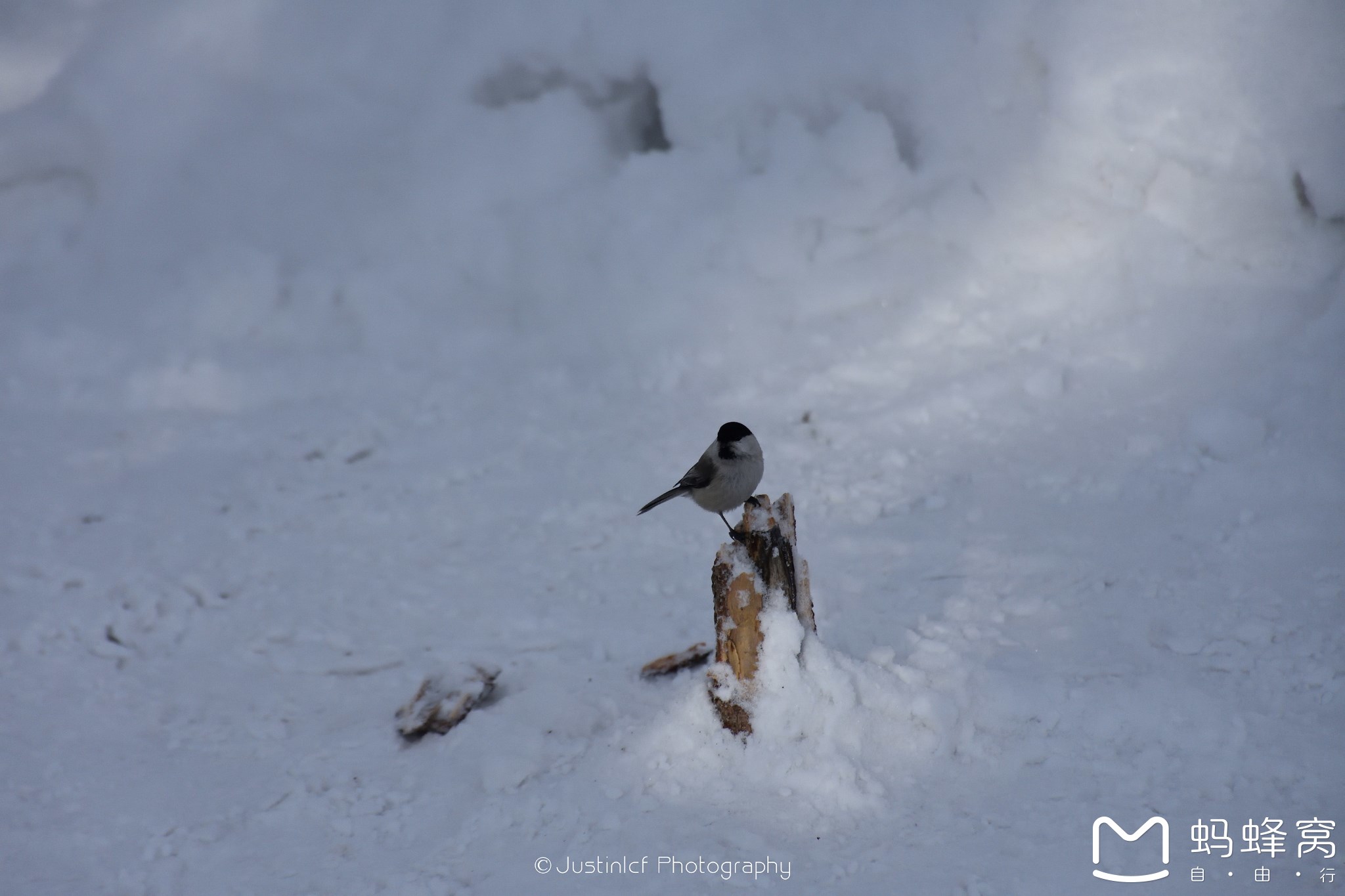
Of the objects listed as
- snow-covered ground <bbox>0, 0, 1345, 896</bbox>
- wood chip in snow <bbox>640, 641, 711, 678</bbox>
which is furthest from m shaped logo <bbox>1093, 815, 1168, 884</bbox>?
wood chip in snow <bbox>640, 641, 711, 678</bbox>

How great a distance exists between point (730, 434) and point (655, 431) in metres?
2.55

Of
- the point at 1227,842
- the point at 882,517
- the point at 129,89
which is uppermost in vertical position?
the point at 129,89

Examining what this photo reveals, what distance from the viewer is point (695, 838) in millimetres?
3113

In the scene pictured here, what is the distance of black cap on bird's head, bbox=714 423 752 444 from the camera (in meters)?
3.80

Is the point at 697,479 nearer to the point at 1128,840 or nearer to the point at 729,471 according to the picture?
the point at 729,471

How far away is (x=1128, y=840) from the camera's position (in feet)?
9.82

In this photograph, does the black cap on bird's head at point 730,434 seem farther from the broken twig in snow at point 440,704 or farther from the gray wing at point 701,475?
the broken twig in snow at point 440,704

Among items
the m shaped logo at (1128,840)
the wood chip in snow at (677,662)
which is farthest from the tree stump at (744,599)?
the m shaped logo at (1128,840)

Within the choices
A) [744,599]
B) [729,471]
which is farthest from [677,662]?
[729,471]

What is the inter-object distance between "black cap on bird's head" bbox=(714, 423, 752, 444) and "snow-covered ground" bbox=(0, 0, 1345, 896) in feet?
2.34

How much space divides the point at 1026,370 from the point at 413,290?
14.9ft

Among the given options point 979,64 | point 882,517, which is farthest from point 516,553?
point 979,64

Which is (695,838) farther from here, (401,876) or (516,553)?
(516,553)

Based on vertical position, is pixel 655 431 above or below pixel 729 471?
below
